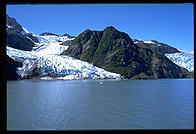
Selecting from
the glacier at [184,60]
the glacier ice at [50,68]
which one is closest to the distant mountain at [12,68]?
the glacier ice at [50,68]

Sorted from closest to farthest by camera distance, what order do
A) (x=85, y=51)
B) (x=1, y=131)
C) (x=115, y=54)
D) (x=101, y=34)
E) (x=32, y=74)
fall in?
(x=1, y=131) → (x=32, y=74) → (x=115, y=54) → (x=85, y=51) → (x=101, y=34)

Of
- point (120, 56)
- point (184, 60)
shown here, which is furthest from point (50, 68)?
point (184, 60)

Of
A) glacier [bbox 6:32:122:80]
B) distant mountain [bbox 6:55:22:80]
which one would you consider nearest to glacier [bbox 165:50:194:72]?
glacier [bbox 6:32:122:80]

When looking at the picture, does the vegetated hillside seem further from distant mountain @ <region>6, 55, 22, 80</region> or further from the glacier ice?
distant mountain @ <region>6, 55, 22, 80</region>

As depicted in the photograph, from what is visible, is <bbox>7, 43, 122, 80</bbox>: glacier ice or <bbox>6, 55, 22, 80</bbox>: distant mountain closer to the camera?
<bbox>6, 55, 22, 80</bbox>: distant mountain

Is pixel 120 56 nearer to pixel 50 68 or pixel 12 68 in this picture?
pixel 50 68
